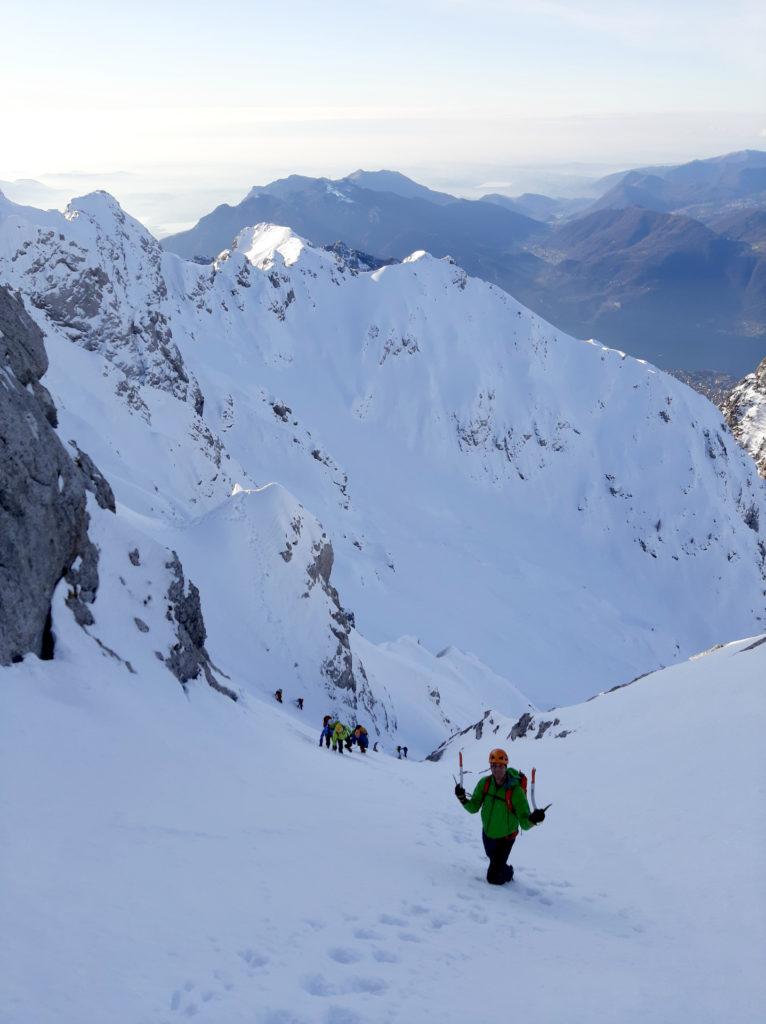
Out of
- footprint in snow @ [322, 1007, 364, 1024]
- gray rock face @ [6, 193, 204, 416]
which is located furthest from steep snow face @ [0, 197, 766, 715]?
footprint in snow @ [322, 1007, 364, 1024]

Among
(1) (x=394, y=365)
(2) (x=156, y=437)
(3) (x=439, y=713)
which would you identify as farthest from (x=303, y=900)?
(1) (x=394, y=365)

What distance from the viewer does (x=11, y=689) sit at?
9984mm

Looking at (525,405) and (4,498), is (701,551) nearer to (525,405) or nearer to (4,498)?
(525,405)

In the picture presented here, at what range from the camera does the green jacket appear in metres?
8.80

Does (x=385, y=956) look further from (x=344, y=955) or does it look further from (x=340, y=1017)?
(x=340, y=1017)

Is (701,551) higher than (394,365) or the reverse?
the reverse

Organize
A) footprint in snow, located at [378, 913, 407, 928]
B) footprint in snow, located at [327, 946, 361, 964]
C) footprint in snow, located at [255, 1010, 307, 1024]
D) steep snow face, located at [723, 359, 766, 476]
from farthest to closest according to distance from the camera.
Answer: steep snow face, located at [723, 359, 766, 476], footprint in snow, located at [378, 913, 407, 928], footprint in snow, located at [327, 946, 361, 964], footprint in snow, located at [255, 1010, 307, 1024]

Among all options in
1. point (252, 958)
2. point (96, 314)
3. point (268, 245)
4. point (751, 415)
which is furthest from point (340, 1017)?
point (751, 415)

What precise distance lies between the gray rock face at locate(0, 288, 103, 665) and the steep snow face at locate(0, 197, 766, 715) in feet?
148

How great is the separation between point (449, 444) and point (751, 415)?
106 m

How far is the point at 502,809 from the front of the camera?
8.82m

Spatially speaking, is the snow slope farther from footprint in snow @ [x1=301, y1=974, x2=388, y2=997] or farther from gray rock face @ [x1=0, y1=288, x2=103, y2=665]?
gray rock face @ [x1=0, y1=288, x2=103, y2=665]

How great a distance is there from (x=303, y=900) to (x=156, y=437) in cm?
5271

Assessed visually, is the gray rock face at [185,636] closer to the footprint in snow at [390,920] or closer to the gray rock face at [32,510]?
the gray rock face at [32,510]
